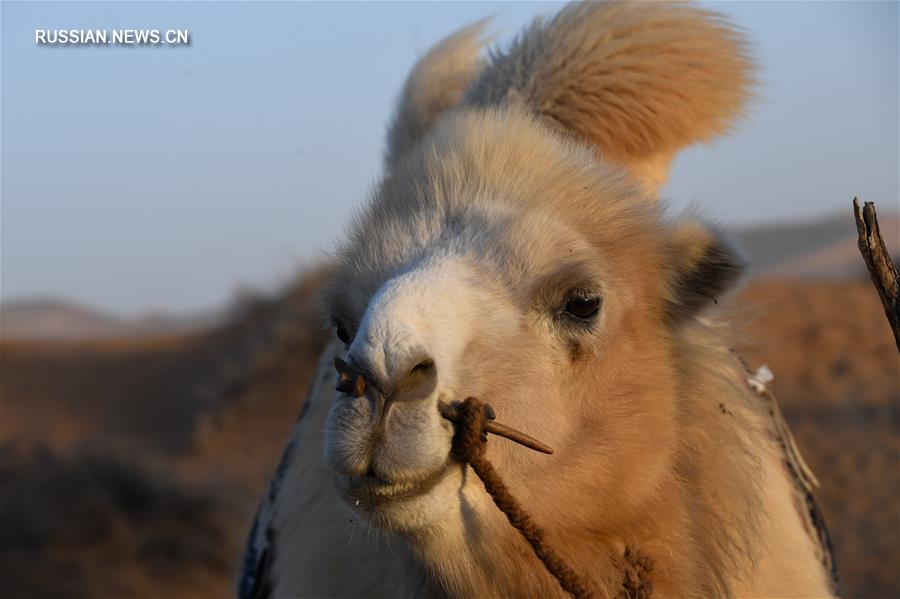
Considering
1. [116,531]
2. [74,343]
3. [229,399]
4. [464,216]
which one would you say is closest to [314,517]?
[464,216]

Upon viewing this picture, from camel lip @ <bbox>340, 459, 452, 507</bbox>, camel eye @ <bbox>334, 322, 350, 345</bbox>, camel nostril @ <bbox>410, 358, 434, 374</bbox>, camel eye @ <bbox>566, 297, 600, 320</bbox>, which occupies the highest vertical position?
camel nostril @ <bbox>410, 358, 434, 374</bbox>

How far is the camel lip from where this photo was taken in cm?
269

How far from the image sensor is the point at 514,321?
2953 mm

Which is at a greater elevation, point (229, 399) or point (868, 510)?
point (868, 510)

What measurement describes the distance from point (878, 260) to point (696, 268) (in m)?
0.71

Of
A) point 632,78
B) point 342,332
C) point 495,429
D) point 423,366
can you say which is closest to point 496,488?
point 495,429

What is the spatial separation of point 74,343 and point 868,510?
22822 millimetres

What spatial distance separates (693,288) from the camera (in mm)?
3436

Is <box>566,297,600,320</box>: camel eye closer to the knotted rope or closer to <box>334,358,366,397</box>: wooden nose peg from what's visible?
the knotted rope

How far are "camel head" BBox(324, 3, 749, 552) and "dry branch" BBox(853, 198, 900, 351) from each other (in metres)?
0.65

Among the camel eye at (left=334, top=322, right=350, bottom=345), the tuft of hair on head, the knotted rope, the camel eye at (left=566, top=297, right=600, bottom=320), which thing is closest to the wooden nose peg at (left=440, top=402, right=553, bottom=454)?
the knotted rope

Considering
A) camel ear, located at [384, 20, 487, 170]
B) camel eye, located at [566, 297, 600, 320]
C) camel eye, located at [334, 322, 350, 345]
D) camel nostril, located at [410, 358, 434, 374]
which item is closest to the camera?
camel nostril, located at [410, 358, 434, 374]

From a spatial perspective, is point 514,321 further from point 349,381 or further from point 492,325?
point 349,381

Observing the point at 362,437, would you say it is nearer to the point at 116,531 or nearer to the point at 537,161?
the point at 537,161
